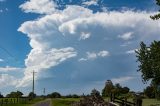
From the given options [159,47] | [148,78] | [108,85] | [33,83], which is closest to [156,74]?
[148,78]

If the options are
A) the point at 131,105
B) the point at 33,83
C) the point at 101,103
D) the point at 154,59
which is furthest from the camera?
the point at 33,83

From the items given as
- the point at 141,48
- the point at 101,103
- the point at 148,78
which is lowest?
the point at 101,103

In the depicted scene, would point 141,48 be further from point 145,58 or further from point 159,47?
point 159,47

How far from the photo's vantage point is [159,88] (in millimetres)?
62312

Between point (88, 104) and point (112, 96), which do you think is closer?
point (88, 104)

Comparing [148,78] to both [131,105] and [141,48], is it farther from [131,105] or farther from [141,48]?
[131,105]

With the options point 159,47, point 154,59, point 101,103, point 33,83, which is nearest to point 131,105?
point 101,103

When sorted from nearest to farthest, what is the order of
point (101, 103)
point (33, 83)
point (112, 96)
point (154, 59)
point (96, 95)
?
point (101, 103) < point (96, 95) < point (112, 96) < point (154, 59) < point (33, 83)

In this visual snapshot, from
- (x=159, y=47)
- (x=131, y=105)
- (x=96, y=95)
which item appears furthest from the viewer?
(x=159, y=47)

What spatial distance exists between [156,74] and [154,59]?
7.59 feet

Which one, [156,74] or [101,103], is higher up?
[156,74]

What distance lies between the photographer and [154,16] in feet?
146

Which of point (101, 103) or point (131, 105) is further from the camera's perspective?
point (131, 105)

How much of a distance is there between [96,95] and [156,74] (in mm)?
27532
